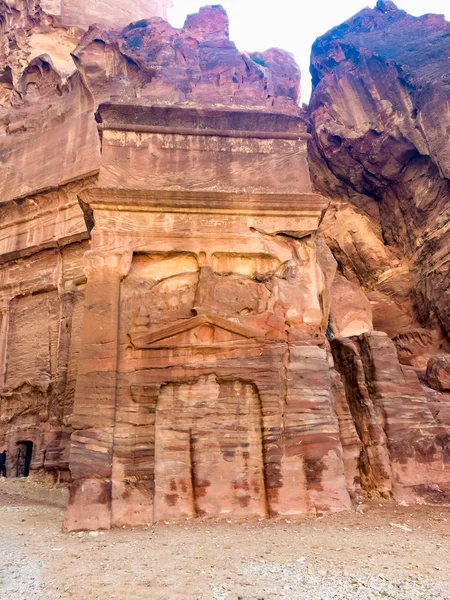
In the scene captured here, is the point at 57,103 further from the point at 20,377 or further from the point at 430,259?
the point at 430,259

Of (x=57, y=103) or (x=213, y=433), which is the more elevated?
(x=57, y=103)

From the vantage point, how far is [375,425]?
8984 mm

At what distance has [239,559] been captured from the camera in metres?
5.43

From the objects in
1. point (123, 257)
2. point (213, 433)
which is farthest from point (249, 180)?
point (213, 433)

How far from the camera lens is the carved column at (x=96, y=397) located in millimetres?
7082

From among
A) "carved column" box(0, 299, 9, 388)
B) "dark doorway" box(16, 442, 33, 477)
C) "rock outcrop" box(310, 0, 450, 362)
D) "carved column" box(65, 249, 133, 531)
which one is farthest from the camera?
"carved column" box(0, 299, 9, 388)

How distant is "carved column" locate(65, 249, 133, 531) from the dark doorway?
9.94 metres

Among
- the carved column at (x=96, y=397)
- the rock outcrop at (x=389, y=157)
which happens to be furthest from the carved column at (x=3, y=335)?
the rock outcrop at (x=389, y=157)

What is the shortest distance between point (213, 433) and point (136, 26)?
2786 cm

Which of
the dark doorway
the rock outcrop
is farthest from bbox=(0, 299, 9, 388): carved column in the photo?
the rock outcrop

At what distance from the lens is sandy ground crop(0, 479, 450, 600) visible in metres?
4.49

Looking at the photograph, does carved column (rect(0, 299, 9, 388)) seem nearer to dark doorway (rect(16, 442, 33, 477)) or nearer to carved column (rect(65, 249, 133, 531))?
dark doorway (rect(16, 442, 33, 477))

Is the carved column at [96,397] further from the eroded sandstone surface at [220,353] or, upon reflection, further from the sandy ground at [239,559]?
the sandy ground at [239,559]

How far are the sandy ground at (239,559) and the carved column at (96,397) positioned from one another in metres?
Answer: 0.49
